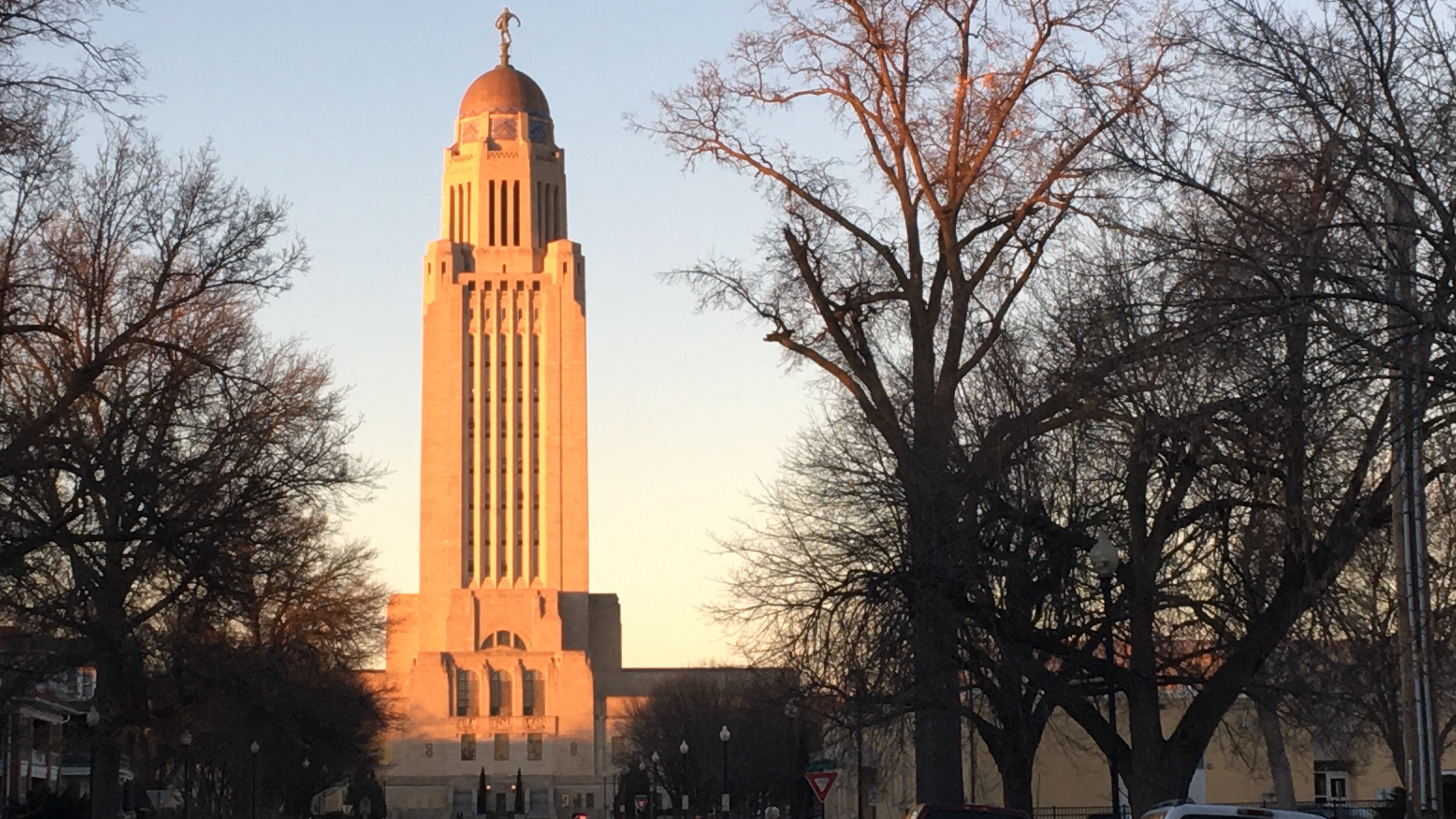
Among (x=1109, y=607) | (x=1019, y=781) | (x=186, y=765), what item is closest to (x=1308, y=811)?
(x=1019, y=781)

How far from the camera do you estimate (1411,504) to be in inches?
624

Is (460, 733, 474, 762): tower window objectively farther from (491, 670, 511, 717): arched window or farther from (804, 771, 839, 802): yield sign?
(804, 771, 839, 802): yield sign

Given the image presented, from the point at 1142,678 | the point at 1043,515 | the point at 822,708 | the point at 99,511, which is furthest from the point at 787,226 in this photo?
the point at 99,511

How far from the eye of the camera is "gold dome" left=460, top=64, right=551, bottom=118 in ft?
454

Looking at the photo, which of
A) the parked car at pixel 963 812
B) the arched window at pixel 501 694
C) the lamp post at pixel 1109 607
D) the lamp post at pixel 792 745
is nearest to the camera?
the lamp post at pixel 1109 607

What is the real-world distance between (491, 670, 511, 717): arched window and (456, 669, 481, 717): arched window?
109 cm

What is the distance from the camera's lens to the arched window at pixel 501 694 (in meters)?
136

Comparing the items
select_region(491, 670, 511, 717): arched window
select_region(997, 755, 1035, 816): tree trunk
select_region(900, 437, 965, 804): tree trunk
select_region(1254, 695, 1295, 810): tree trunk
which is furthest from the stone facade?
select_region(900, 437, 965, 804): tree trunk

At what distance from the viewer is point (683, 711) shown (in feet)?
318

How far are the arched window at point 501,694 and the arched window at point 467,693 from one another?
1.09 m

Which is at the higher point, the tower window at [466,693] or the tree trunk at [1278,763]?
the tower window at [466,693]

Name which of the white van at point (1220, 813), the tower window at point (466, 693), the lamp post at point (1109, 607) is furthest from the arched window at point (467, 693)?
the white van at point (1220, 813)

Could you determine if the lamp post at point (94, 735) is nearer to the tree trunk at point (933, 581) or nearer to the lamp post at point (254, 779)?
the lamp post at point (254, 779)

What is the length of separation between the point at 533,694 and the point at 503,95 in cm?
4399
